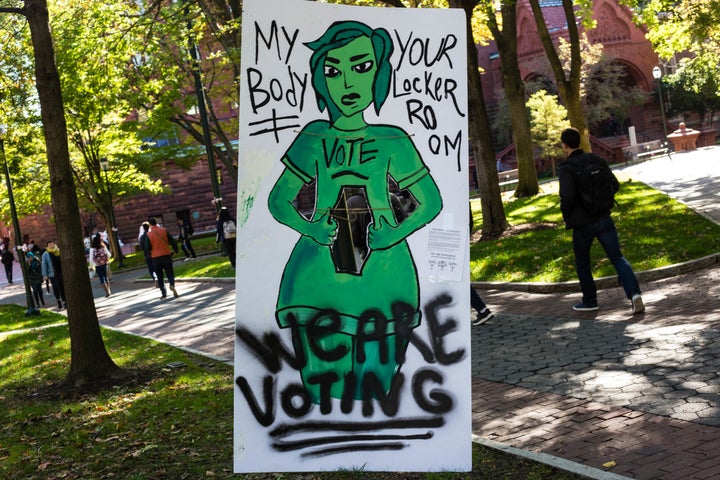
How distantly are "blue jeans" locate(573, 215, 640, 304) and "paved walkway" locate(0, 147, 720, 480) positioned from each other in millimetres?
293

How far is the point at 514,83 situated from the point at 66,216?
19.6 meters

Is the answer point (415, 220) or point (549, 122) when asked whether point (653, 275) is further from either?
point (549, 122)

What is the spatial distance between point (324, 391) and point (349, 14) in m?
2.08

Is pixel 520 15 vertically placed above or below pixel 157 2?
above

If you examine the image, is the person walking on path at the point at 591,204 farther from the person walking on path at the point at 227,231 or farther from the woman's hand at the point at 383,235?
the person walking on path at the point at 227,231

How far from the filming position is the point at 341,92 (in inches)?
207

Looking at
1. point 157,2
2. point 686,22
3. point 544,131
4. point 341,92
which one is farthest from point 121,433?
point 544,131

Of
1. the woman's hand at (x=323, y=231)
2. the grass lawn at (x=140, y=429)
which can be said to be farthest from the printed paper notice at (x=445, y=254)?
the grass lawn at (x=140, y=429)

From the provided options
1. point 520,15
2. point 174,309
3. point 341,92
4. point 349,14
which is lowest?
point 174,309

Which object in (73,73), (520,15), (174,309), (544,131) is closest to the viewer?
(174,309)

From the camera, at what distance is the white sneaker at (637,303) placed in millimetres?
9955

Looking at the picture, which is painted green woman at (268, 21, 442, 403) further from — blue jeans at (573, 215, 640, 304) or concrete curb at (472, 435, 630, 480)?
blue jeans at (573, 215, 640, 304)

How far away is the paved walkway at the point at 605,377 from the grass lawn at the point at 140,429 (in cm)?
45

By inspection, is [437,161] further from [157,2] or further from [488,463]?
[157,2]
